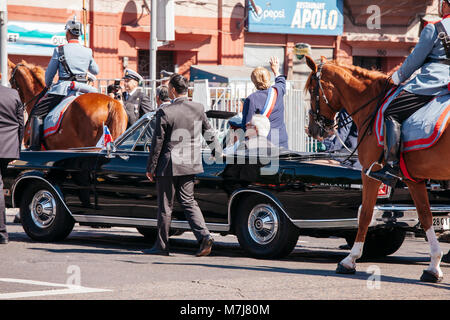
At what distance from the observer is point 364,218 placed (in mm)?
8898

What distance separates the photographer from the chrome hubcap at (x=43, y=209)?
37.0ft

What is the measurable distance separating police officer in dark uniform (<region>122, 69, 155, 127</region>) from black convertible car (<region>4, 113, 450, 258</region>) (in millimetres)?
3591

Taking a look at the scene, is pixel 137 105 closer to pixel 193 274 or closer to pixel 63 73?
pixel 63 73

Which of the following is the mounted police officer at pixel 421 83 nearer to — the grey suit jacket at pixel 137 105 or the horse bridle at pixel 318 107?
the horse bridle at pixel 318 107

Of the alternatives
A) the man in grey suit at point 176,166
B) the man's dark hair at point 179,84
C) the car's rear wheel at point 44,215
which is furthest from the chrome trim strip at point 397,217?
A: the car's rear wheel at point 44,215

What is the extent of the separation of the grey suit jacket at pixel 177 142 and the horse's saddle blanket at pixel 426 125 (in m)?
2.57

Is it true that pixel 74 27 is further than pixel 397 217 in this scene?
Yes

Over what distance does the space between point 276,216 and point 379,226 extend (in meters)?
1.10

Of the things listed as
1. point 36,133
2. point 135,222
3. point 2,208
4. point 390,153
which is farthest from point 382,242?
point 36,133

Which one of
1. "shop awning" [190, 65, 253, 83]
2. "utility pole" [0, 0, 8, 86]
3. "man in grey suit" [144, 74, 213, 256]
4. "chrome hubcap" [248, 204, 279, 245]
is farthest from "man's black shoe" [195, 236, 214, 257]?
"shop awning" [190, 65, 253, 83]

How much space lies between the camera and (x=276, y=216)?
9766 millimetres

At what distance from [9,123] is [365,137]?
4.78 m

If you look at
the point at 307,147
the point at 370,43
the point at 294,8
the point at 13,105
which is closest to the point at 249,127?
the point at 13,105
